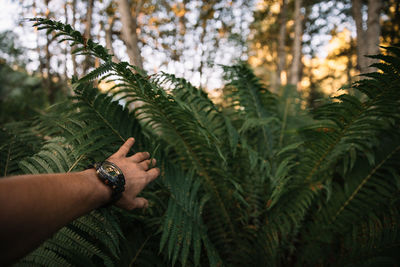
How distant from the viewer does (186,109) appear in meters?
1.02

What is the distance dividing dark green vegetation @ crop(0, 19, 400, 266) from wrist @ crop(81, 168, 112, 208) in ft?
0.87

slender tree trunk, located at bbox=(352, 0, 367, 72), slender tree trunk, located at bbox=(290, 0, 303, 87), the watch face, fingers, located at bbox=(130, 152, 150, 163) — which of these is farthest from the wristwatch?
slender tree trunk, located at bbox=(290, 0, 303, 87)

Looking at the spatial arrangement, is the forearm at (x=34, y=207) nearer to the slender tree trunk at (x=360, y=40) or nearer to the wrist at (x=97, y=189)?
the wrist at (x=97, y=189)

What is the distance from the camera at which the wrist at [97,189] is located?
0.65 metres

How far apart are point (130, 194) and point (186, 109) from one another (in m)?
0.46

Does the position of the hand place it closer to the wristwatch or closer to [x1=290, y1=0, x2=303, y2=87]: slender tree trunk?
the wristwatch

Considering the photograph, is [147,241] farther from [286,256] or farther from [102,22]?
[102,22]

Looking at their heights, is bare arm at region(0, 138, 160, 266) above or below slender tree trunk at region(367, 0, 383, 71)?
below

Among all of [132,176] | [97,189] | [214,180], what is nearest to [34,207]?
[97,189]

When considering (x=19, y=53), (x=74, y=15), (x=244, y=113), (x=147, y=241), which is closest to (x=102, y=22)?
(x=74, y=15)

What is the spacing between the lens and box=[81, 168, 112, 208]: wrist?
649 millimetres

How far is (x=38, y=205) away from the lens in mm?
486

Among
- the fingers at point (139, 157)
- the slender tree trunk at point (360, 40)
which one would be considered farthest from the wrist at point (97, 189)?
the slender tree trunk at point (360, 40)

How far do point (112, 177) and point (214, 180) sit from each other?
715mm
